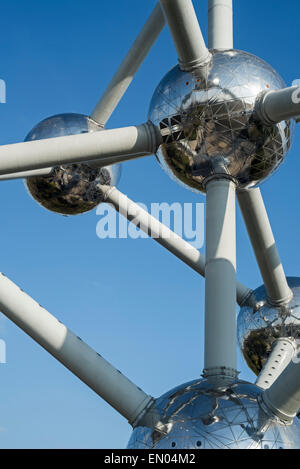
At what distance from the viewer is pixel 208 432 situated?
6402 mm

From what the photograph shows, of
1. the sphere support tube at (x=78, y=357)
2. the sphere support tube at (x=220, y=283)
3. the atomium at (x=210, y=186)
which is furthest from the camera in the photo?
the sphere support tube at (x=220, y=283)

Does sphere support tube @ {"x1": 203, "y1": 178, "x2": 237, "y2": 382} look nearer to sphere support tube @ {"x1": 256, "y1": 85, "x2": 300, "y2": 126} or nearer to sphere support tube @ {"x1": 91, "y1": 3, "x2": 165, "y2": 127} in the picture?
sphere support tube @ {"x1": 256, "y1": 85, "x2": 300, "y2": 126}

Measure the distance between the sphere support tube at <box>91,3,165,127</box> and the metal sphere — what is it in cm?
29

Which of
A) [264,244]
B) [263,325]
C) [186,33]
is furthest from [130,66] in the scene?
[263,325]

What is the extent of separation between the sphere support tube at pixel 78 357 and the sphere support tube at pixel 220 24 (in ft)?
12.9

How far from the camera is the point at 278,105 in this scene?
7.66 m

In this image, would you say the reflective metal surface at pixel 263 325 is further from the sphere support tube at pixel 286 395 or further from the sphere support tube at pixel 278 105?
the sphere support tube at pixel 286 395

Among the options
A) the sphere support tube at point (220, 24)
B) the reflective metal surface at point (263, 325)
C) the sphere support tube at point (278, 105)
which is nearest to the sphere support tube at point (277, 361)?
the reflective metal surface at point (263, 325)

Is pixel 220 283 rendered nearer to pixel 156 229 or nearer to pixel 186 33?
pixel 186 33

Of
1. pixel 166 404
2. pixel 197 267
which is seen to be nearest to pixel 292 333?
pixel 197 267

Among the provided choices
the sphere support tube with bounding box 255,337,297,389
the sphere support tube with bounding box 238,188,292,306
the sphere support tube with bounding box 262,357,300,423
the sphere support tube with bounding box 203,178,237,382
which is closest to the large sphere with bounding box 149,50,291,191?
the sphere support tube with bounding box 203,178,237,382

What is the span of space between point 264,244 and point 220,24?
9.59 ft

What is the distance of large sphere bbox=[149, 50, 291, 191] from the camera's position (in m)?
7.82

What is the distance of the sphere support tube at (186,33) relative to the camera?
734 cm
